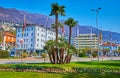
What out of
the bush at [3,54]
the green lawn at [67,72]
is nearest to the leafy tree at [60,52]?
the green lawn at [67,72]

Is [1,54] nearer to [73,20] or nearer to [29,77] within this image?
[73,20]

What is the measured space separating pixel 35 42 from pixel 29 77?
10778 centimetres

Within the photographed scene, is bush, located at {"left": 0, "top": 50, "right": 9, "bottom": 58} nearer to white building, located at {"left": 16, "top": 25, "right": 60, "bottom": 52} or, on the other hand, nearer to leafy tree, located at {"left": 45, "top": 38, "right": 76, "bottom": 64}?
leafy tree, located at {"left": 45, "top": 38, "right": 76, "bottom": 64}

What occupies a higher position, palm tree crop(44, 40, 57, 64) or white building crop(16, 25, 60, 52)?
white building crop(16, 25, 60, 52)

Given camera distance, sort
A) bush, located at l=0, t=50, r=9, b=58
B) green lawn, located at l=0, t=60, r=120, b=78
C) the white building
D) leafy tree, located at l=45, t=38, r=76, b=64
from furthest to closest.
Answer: the white building < bush, located at l=0, t=50, r=9, b=58 < leafy tree, located at l=45, t=38, r=76, b=64 < green lawn, located at l=0, t=60, r=120, b=78

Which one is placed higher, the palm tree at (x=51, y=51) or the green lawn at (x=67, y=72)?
the palm tree at (x=51, y=51)

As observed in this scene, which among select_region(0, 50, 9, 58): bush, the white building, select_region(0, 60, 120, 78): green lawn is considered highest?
the white building

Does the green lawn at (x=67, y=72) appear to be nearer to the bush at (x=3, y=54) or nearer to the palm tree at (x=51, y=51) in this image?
the palm tree at (x=51, y=51)

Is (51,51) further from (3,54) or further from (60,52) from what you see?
(3,54)

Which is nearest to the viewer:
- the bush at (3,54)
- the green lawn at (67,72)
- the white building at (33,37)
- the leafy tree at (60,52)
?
the green lawn at (67,72)

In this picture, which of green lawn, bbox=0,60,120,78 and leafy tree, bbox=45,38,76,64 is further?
→ leafy tree, bbox=45,38,76,64

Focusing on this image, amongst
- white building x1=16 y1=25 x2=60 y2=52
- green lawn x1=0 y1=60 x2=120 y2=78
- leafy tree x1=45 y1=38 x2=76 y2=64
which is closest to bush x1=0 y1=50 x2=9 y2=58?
leafy tree x1=45 y1=38 x2=76 y2=64

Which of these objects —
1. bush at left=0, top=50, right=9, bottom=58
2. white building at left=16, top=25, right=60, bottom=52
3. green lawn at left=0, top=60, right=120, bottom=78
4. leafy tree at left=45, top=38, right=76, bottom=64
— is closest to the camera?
green lawn at left=0, top=60, right=120, bottom=78

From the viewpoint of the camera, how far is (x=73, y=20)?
2601 inches
